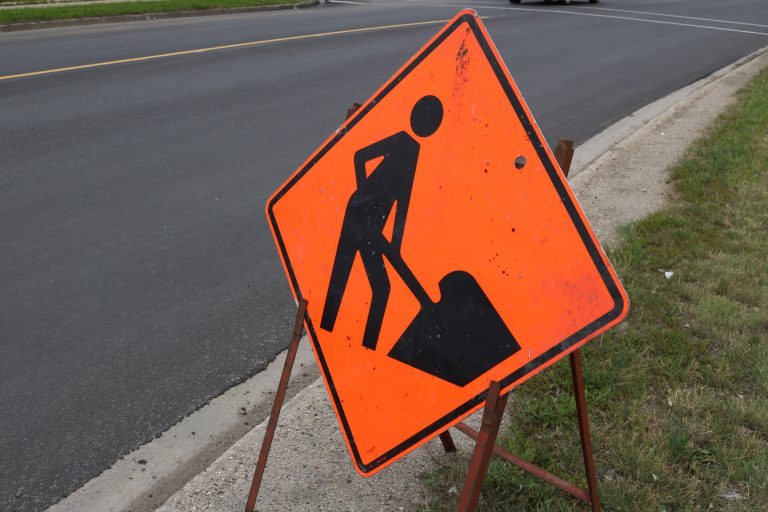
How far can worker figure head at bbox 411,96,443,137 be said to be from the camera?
2584 millimetres

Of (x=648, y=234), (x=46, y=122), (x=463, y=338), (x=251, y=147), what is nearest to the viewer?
(x=463, y=338)

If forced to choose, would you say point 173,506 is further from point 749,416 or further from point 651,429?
point 749,416

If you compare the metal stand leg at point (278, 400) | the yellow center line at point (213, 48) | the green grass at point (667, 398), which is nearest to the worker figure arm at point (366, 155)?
the metal stand leg at point (278, 400)

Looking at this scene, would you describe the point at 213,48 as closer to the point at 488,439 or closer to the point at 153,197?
the point at 153,197

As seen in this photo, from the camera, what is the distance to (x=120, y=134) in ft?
26.8

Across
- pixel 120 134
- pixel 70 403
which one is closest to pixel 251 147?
pixel 120 134

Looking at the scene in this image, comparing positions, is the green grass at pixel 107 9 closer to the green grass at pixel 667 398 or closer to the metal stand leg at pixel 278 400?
the green grass at pixel 667 398

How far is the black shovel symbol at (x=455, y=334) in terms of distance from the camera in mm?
2439

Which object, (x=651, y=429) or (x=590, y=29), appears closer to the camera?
(x=651, y=429)

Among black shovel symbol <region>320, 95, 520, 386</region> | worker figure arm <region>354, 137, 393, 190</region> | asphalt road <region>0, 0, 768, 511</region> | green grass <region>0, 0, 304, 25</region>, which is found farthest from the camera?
green grass <region>0, 0, 304, 25</region>

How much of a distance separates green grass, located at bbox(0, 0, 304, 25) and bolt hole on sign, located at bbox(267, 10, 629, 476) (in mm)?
14888

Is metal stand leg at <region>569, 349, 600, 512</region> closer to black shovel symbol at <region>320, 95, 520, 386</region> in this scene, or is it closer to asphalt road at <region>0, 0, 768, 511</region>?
black shovel symbol at <region>320, 95, 520, 386</region>

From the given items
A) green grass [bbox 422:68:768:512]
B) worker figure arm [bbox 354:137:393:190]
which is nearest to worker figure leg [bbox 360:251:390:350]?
worker figure arm [bbox 354:137:393:190]

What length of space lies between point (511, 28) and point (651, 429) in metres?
16.5
